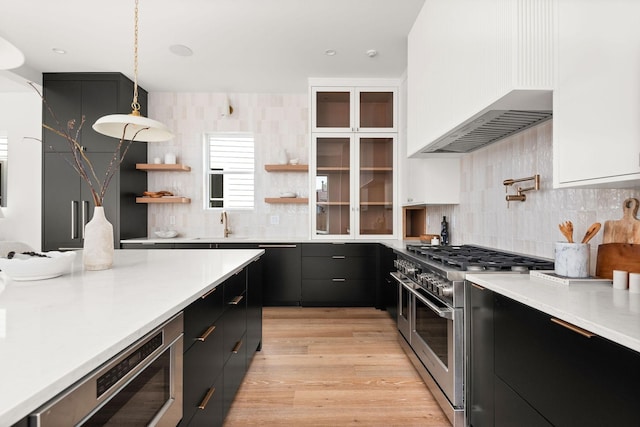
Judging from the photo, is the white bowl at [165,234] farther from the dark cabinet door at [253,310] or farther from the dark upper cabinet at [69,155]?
the dark cabinet door at [253,310]

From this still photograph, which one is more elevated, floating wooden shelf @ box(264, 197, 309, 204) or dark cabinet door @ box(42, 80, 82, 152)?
dark cabinet door @ box(42, 80, 82, 152)

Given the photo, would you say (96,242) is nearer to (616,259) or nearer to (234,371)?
(234,371)

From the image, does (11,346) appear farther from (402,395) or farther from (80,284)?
(402,395)

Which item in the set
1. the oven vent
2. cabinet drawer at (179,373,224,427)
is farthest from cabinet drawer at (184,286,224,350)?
the oven vent

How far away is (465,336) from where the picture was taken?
1713mm

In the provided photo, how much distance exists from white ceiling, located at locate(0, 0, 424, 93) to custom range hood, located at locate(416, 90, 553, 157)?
1170 millimetres

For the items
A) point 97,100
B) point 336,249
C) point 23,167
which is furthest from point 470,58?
point 23,167

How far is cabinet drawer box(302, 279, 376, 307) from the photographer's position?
4047mm

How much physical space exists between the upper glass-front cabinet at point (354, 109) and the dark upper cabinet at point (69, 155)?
2.31m

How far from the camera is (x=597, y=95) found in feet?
3.79

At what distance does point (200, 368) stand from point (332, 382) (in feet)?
3.92

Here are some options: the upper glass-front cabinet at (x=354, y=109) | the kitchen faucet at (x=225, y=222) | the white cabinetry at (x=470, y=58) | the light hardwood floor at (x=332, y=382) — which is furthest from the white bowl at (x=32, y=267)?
the upper glass-front cabinet at (x=354, y=109)

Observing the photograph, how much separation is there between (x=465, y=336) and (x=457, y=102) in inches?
50.1

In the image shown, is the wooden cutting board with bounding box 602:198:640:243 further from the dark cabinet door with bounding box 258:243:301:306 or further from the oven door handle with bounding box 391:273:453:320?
the dark cabinet door with bounding box 258:243:301:306
